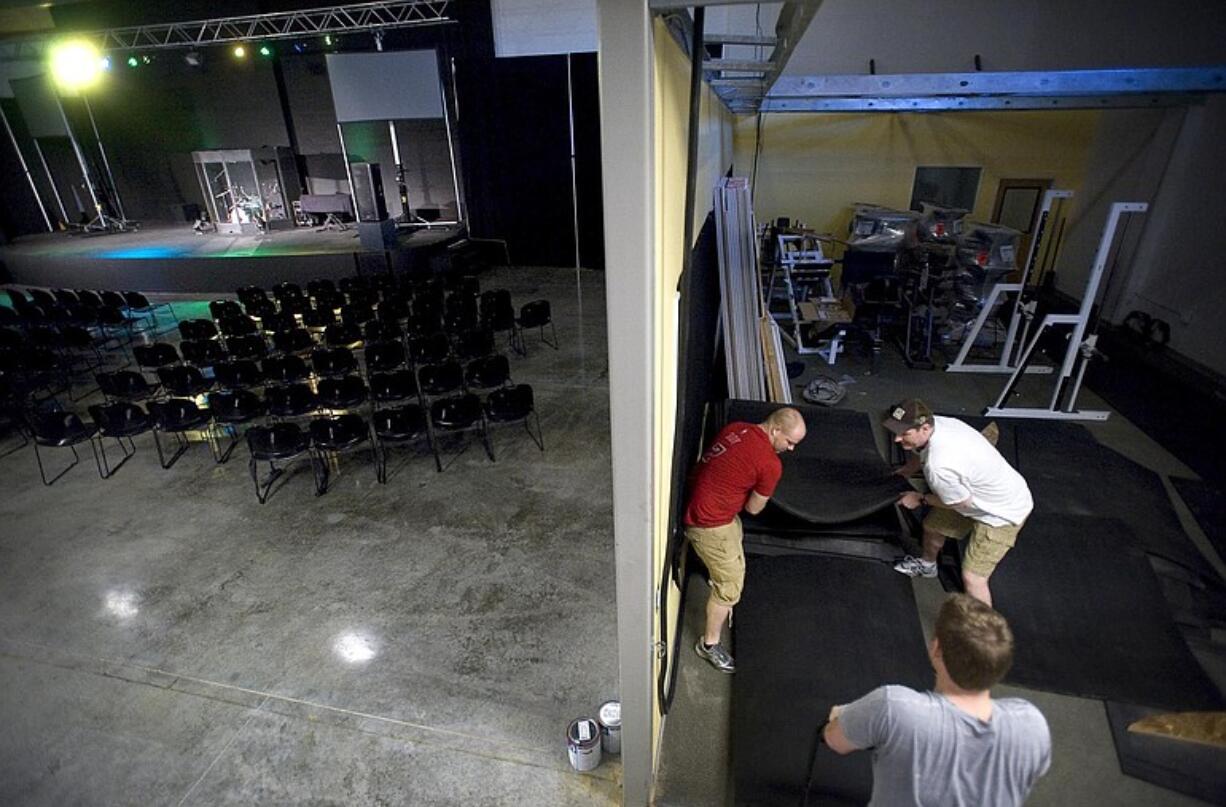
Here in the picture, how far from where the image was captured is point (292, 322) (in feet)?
25.5

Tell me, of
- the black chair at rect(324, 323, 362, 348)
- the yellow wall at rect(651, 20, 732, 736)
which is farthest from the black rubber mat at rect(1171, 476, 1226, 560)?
the black chair at rect(324, 323, 362, 348)

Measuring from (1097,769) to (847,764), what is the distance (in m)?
1.18

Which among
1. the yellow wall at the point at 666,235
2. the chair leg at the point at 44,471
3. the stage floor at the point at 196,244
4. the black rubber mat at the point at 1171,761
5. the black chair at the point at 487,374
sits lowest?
the black rubber mat at the point at 1171,761

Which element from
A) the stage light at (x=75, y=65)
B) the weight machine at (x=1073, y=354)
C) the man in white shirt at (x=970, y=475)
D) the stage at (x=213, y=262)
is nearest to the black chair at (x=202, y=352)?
the stage at (x=213, y=262)

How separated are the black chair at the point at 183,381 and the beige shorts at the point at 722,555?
5.60 m

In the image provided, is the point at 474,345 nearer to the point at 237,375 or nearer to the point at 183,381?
the point at 237,375

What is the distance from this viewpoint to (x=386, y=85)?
12.5m

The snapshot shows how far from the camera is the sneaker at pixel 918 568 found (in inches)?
147

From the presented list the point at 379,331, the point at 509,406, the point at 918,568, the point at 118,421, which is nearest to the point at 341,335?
the point at 379,331

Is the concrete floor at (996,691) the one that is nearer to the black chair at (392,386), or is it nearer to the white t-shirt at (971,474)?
the white t-shirt at (971,474)

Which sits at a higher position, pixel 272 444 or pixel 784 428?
pixel 784 428

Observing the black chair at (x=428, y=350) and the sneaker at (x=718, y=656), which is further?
the black chair at (x=428, y=350)

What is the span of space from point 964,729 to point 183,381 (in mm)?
7067

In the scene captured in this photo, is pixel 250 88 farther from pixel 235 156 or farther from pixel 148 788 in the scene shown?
pixel 148 788
